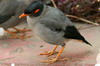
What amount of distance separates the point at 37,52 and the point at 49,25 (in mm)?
557

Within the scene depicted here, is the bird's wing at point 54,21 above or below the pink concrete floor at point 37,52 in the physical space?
above

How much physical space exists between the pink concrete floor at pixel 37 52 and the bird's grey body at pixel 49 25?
315 millimetres

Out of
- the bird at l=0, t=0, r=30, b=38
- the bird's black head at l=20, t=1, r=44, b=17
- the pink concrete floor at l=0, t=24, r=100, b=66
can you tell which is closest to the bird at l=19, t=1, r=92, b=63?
the bird's black head at l=20, t=1, r=44, b=17

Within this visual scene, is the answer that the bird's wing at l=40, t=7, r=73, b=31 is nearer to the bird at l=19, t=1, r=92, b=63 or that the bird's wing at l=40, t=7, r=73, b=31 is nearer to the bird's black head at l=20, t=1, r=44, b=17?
the bird at l=19, t=1, r=92, b=63

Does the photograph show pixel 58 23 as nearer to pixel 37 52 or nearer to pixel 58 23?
pixel 58 23

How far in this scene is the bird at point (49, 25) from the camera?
11.6ft

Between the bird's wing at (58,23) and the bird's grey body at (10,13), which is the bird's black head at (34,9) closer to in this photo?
the bird's wing at (58,23)

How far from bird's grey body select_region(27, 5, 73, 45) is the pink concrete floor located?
315mm

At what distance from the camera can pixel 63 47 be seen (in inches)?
150

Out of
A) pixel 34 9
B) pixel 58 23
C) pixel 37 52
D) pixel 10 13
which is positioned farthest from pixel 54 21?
pixel 10 13

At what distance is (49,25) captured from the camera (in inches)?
142

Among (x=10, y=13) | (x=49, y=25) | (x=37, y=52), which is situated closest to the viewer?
(x=49, y=25)

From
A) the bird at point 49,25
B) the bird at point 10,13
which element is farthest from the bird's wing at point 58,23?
the bird at point 10,13

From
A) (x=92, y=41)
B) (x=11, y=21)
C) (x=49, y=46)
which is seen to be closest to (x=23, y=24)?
(x=11, y=21)
